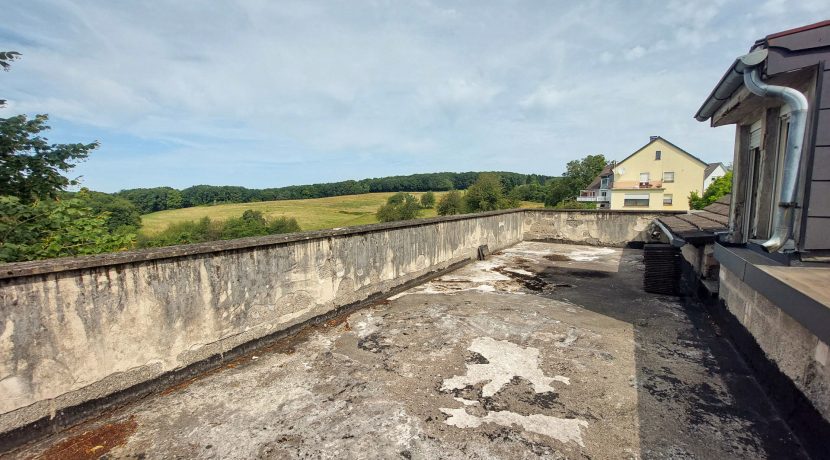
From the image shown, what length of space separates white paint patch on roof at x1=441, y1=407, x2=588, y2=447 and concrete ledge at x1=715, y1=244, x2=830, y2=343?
144 cm

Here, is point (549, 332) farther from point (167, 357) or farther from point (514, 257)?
point (514, 257)

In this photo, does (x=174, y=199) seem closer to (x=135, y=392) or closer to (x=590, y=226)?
(x=590, y=226)

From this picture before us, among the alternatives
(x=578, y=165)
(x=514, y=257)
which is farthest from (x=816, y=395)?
(x=578, y=165)

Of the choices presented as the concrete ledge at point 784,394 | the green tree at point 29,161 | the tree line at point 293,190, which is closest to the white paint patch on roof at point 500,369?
the concrete ledge at point 784,394

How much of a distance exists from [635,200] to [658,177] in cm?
311

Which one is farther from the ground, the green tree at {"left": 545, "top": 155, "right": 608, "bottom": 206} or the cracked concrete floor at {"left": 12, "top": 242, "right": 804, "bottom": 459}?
the green tree at {"left": 545, "top": 155, "right": 608, "bottom": 206}

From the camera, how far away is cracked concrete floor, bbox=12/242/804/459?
7.86 feet

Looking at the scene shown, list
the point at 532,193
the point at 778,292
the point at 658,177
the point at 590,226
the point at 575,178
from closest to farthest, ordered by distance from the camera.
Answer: the point at 778,292 < the point at 590,226 < the point at 658,177 < the point at 575,178 < the point at 532,193

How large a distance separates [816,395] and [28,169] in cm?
815

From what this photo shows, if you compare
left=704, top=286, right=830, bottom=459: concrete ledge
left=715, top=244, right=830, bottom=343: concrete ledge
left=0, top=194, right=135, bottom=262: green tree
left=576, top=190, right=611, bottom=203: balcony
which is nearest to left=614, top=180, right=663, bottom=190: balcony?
left=576, top=190, right=611, bottom=203: balcony

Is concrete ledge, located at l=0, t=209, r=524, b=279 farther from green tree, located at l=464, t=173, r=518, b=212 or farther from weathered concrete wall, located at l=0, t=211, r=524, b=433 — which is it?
green tree, located at l=464, t=173, r=518, b=212

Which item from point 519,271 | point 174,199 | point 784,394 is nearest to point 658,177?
point 519,271

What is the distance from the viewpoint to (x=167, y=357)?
321 cm

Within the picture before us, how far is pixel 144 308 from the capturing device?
3.05 metres
